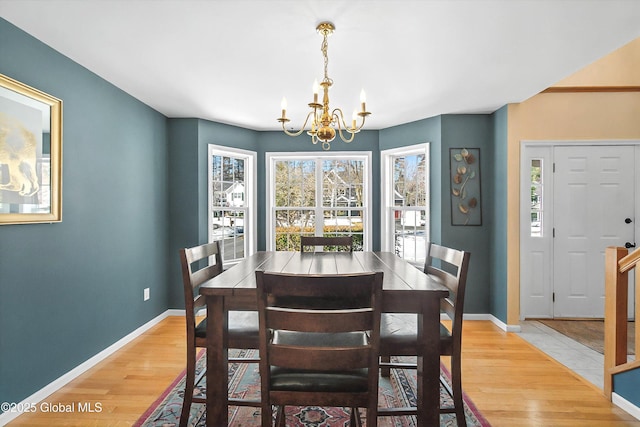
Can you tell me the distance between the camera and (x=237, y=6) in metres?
1.91

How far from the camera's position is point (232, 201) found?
14.9 ft

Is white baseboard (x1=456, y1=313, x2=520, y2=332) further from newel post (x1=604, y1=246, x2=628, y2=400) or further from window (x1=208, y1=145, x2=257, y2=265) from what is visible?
window (x1=208, y1=145, x2=257, y2=265)

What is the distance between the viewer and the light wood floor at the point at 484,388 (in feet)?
6.78

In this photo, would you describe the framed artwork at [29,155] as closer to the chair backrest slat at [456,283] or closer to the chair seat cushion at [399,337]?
the chair seat cushion at [399,337]

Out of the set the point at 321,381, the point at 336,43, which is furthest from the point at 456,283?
the point at 336,43

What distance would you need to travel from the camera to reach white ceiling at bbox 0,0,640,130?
1.93 m

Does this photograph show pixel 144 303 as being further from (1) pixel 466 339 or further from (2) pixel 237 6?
(1) pixel 466 339

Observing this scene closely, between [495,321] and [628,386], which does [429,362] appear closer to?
[628,386]

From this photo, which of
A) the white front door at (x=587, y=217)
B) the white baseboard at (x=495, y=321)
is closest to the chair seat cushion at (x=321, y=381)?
the white baseboard at (x=495, y=321)

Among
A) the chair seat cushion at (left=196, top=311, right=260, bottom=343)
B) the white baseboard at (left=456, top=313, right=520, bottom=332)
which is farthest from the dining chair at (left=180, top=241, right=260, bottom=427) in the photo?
the white baseboard at (left=456, top=313, right=520, bottom=332)

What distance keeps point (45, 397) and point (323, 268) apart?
206cm

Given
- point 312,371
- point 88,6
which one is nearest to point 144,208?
point 88,6

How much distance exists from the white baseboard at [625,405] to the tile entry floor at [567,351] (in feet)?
0.69

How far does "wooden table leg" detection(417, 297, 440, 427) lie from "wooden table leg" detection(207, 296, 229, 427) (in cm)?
96
